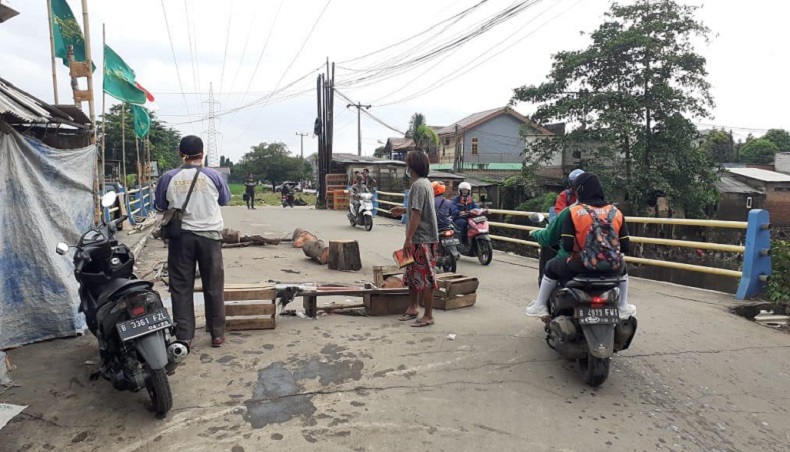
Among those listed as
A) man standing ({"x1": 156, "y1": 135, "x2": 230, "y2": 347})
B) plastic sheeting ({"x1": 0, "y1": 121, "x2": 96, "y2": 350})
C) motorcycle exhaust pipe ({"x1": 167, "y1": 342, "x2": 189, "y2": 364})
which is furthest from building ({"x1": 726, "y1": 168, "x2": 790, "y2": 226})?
plastic sheeting ({"x1": 0, "y1": 121, "x2": 96, "y2": 350})

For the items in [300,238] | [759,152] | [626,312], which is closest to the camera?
[626,312]

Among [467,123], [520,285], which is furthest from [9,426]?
[467,123]

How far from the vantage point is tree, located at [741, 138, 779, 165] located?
5309cm

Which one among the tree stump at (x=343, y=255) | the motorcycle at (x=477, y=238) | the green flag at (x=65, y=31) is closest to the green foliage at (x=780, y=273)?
the motorcycle at (x=477, y=238)

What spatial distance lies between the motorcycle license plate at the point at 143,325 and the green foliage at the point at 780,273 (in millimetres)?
6485

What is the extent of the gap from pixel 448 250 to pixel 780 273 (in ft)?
14.4

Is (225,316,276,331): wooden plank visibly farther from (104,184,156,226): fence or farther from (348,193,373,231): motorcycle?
(348,193,373,231): motorcycle

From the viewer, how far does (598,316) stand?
11.8ft

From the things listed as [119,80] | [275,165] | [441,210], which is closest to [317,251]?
[441,210]

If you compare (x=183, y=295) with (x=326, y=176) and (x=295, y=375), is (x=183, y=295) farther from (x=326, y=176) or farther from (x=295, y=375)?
(x=326, y=176)

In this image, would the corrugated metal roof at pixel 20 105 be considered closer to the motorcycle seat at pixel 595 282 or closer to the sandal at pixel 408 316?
the sandal at pixel 408 316

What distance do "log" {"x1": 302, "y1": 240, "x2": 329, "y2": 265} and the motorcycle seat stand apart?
19.4 ft

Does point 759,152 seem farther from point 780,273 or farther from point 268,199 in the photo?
point 780,273

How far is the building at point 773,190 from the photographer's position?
29.8 meters
